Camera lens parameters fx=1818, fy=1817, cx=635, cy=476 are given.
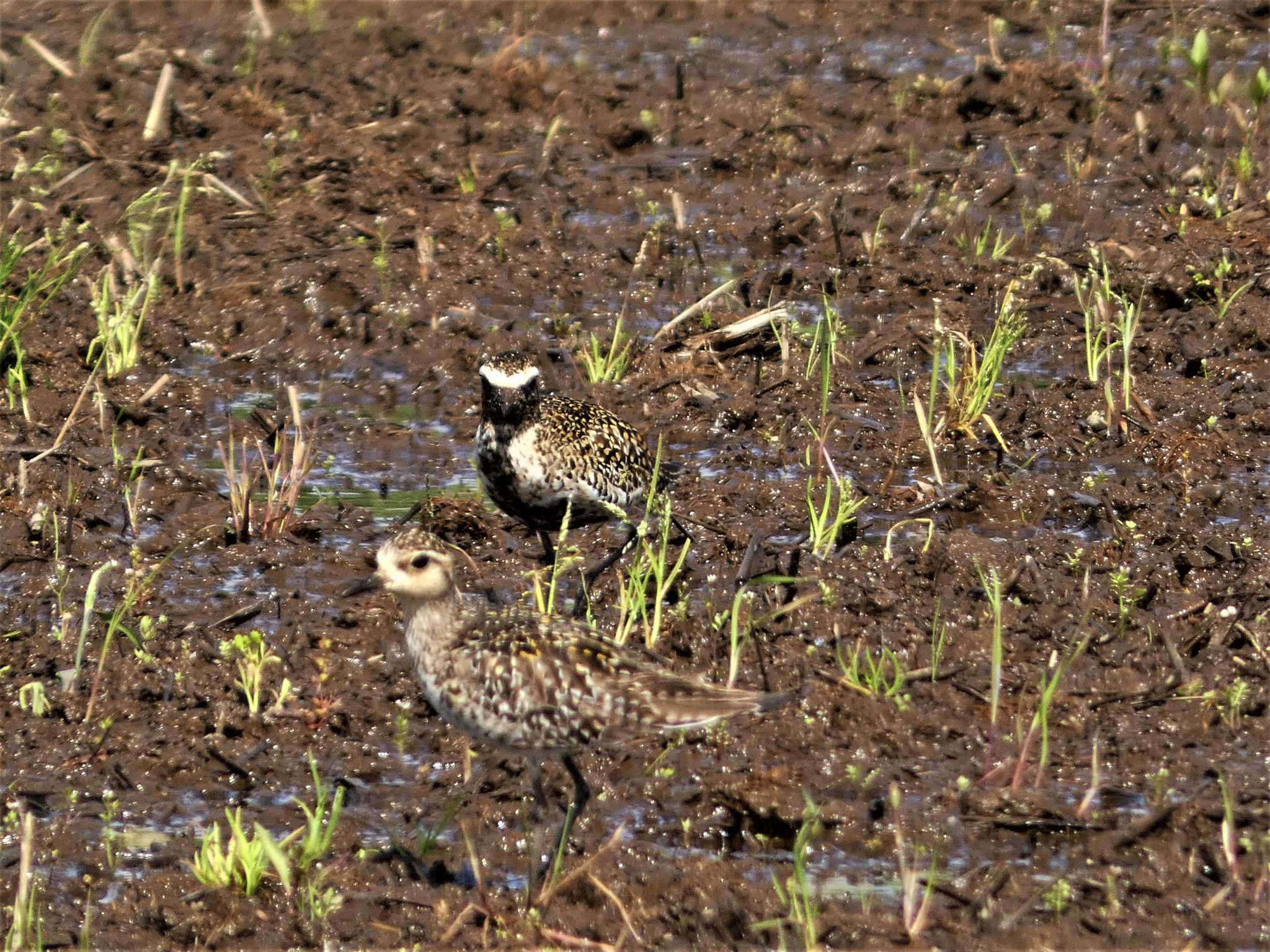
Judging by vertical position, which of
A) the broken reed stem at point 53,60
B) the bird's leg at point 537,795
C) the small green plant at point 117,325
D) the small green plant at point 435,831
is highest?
the broken reed stem at point 53,60

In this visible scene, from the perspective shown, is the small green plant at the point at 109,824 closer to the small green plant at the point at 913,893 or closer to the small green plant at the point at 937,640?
the small green plant at the point at 913,893

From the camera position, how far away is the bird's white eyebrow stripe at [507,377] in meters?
9.12

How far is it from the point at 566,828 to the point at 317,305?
627cm

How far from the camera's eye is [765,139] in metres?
14.3

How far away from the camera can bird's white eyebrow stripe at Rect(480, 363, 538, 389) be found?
9.12 meters

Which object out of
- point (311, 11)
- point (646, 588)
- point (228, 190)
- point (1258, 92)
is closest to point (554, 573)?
point (646, 588)

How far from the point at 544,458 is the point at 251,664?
6.53 feet

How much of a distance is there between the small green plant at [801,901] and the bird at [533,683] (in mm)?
626

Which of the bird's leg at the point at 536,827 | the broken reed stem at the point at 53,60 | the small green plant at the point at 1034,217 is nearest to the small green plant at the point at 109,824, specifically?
the bird's leg at the point at 536,827

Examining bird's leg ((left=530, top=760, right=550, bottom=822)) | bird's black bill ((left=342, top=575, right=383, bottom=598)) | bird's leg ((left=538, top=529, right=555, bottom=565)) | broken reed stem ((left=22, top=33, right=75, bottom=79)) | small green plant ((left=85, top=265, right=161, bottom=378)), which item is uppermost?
broken reed stem ((left=22, top=33, right=75, bottom=79))

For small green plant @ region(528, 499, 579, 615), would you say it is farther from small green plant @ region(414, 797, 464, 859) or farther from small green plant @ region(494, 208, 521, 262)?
small green plant @ region(494, 208, 521, 262)

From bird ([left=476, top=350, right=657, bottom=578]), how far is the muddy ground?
0.36m

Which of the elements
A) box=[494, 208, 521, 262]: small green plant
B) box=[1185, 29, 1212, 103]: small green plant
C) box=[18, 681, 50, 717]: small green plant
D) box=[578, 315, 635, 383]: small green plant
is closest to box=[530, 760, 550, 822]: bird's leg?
box=[18, 681, 50, 717]: small green plant

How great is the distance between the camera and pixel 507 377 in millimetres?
9133
